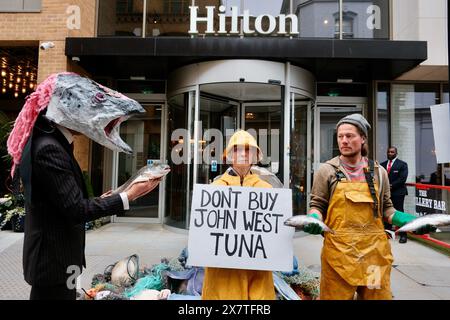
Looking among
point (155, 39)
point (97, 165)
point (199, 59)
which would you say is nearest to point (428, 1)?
point (199, 59)

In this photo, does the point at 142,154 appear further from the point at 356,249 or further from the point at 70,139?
the point at 356,249

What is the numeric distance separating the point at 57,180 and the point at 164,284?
2.22 metres

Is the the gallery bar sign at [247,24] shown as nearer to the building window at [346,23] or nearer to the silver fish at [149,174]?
the building window at [346,23]

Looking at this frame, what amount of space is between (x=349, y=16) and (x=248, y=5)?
251 centimetres

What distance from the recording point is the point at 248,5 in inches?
315

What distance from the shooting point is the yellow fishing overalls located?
229 cm

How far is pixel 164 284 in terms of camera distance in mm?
3648

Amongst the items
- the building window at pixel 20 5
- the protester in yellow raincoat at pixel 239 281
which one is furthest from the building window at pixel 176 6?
the protester in yellow raincoat at pixel 239 281

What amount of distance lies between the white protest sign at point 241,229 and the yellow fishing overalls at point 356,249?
12.6 inches

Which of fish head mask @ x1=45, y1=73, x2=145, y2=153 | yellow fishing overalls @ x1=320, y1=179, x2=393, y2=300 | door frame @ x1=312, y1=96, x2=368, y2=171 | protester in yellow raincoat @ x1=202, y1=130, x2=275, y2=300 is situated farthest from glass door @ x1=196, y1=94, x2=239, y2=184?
fish head mask @ x1=45, y1=73, x2=145, y2=153

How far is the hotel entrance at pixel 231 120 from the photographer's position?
24.3ft

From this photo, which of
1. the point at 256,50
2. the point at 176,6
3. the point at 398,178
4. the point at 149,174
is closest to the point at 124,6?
the point at 176,6

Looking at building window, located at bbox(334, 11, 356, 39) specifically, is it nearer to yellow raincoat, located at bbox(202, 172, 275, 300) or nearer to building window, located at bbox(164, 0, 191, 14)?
building window, located at bbox(164, 0, 191, 14)
